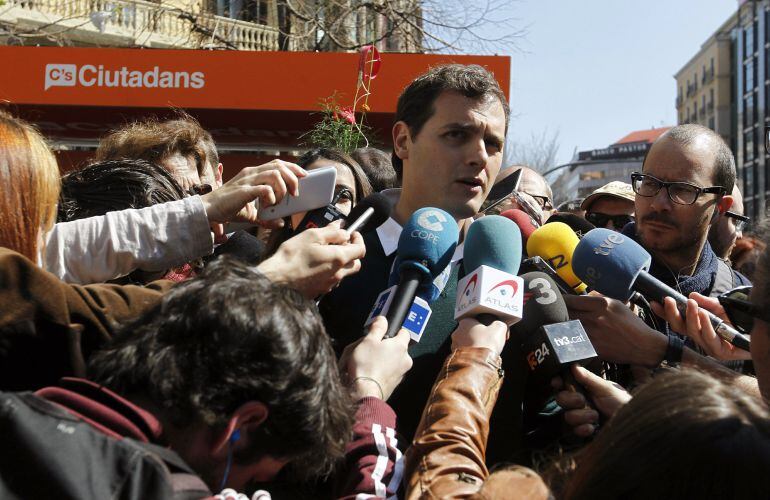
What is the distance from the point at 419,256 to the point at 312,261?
0.33 m

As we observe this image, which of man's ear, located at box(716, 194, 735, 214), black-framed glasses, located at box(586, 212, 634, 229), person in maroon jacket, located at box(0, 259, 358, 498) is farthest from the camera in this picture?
black-framed glasses, located at box(586, 212, 634, 229)

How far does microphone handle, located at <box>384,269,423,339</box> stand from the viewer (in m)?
1.89

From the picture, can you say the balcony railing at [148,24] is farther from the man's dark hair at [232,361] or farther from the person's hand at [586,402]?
the man's dark hair at [232,361]

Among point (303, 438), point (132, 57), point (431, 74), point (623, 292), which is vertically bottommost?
point (303, 438)

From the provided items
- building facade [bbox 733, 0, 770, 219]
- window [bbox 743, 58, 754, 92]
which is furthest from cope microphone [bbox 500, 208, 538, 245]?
window [bbox 743, 58, 754, 92]

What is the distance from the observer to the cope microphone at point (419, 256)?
2.01 metres

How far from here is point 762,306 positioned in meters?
1.65

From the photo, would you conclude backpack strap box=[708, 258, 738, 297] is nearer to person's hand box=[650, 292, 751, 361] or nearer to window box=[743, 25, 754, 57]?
person's hand box=[650, 292, 751, 361]

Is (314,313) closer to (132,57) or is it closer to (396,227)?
(396,227)

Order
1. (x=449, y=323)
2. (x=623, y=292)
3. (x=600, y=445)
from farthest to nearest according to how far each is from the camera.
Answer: (x=449, y=323), (x=623, y=292), (x=600, y=445)

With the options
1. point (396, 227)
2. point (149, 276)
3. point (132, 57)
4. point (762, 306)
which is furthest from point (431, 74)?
point (132, 57)

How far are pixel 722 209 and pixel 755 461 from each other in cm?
223

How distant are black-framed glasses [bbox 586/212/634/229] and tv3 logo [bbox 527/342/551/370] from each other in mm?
2832

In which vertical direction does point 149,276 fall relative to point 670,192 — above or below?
below
